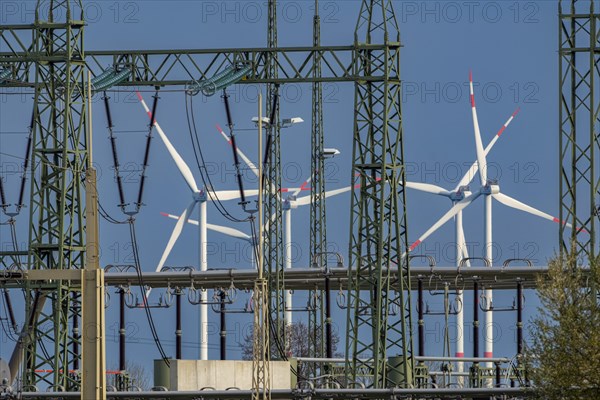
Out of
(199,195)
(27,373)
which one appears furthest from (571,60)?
(199,195)

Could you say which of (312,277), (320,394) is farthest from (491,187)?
(320,394)

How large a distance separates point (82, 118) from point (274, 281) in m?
19.5

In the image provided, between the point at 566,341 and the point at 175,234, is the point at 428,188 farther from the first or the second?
the point at 566,341

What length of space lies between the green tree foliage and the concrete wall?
6878mm

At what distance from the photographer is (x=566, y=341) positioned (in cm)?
4366

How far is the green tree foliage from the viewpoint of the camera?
43000mm

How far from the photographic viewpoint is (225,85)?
2053 inches

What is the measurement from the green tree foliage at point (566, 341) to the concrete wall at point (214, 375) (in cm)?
688

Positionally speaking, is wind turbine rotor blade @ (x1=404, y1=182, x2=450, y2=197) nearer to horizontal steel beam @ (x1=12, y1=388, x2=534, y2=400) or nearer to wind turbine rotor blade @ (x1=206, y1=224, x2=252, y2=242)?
wind turbine rotor blade @ (x1=206, y1=224, x2=252, y2=242)

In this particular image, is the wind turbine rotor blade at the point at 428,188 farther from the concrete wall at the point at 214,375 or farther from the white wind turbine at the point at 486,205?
the concrete wall at the point at 214,375

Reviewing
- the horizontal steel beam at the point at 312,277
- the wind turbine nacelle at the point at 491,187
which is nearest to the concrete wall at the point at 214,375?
the horizontal steel beam at the point at 312,277

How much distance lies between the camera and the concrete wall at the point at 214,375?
4634 centimetres

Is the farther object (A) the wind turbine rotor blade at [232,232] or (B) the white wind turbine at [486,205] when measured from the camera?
(A) the wind turbine rotor blade at [232,232]

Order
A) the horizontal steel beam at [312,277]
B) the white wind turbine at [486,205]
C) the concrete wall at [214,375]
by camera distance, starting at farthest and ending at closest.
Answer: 1. the white wind turbine at [486,205]
2. the horizontal steel beam at [312,277]
3. the concrete wall at [214,375]
